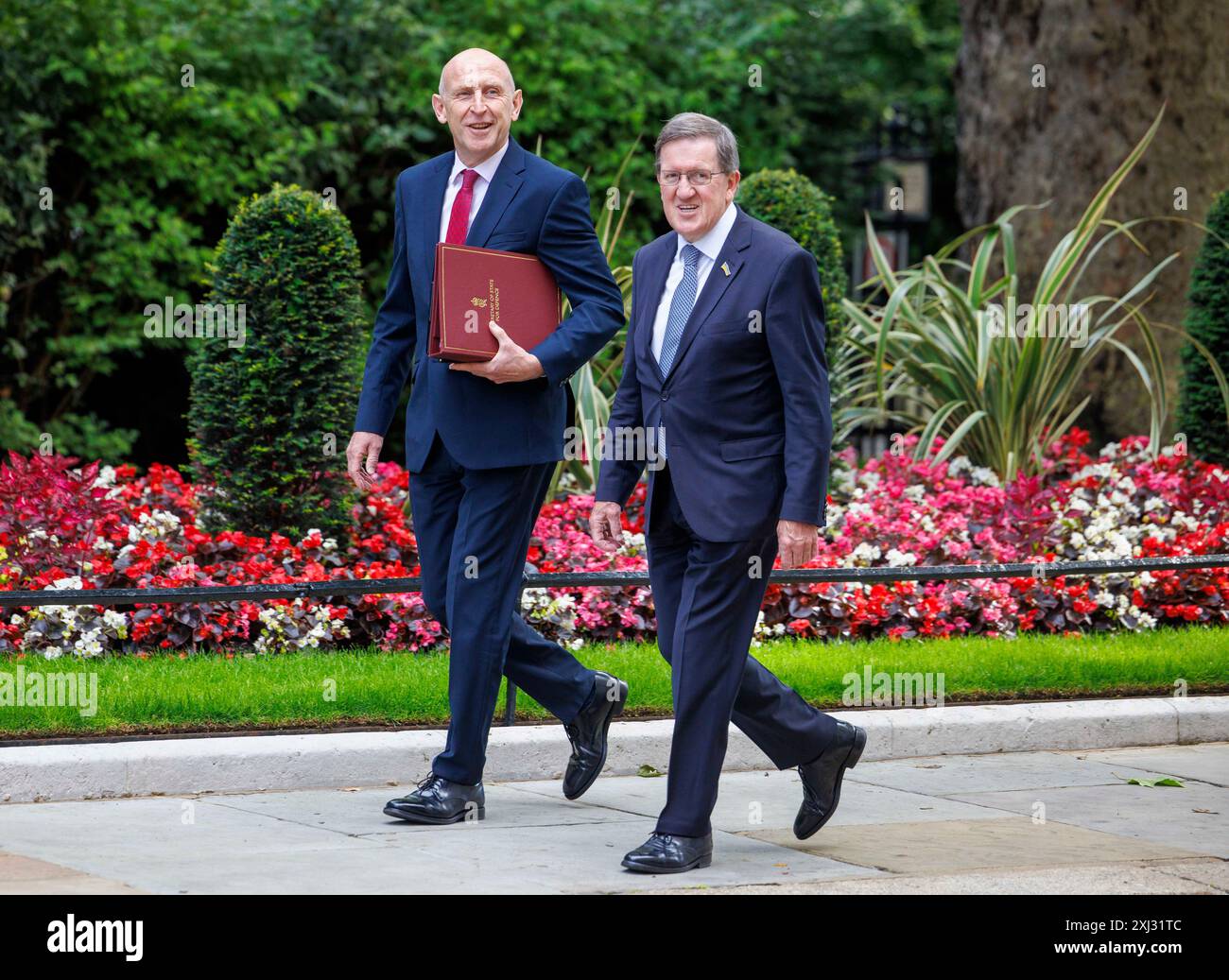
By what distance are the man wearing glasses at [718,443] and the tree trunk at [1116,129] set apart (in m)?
7.64

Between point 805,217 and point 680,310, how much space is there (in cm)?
502

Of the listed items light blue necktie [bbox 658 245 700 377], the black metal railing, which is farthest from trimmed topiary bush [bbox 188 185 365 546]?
light blue necktie [bbox 658 245 700 377]

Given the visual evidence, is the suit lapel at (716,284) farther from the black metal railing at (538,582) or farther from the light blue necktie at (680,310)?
the black metal railing at (538,582)

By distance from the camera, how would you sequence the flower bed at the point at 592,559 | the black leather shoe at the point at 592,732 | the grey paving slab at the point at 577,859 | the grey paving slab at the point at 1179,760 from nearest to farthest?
the grey paving slab at the point at 577,859
the black leather shoe at the point at 592,732
the grey paving slab at the point at 1179,760
the flower bed at the point at 592,559

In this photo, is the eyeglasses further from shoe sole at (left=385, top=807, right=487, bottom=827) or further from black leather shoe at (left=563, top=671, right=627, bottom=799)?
shoe sole at (left=385, top=807, right=487, bottom=827)

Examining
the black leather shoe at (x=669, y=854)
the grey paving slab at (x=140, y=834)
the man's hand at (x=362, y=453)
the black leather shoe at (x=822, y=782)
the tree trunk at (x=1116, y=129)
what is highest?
the tree trunk at (x=1116, y=129)

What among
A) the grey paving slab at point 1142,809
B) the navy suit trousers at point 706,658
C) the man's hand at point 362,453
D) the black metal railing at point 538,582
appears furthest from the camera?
the black metal railing at point 538,582

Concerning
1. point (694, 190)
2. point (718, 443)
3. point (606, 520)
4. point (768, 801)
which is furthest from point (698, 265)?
point (768, 801)

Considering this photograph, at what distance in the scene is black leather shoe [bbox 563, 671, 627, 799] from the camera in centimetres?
547

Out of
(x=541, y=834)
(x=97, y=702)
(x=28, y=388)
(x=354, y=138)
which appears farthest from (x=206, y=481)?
(x=354, y=138)

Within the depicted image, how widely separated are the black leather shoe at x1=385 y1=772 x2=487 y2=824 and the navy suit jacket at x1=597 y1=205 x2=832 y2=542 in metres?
1.17

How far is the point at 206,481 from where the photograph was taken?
26.8ft

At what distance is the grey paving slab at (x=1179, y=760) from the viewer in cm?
628

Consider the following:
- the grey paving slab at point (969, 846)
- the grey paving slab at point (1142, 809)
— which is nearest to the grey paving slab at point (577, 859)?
the grey paving slab at point (969, 846)
